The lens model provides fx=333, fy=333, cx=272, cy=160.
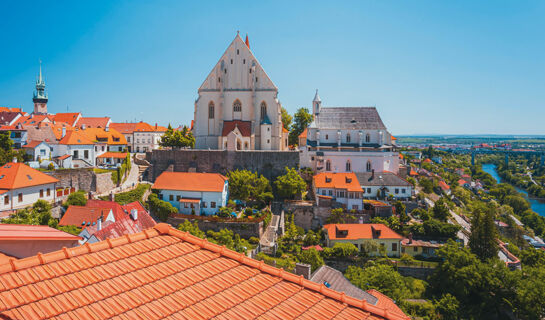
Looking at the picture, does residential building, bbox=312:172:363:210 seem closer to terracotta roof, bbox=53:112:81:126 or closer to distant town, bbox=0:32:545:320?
distant town, bbox=0:32:545:320

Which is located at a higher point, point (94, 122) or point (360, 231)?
point (94, 122)

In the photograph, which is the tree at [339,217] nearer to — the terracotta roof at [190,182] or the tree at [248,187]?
the tree at [248,187]

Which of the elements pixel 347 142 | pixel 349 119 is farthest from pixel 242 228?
pixel 349 119

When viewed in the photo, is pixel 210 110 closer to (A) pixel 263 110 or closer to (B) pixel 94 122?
(A) pixel 263 110

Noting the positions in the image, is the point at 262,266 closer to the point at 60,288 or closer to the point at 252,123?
the point at 60,288

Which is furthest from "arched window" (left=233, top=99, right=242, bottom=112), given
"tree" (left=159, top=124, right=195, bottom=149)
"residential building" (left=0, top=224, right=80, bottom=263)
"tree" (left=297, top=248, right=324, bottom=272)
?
"residential building" (left=0, top=224, right=80, bottom=263)

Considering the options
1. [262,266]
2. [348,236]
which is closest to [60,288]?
[262,266]

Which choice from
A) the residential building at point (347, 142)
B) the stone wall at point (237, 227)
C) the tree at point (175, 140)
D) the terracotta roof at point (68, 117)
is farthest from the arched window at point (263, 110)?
the terracotta roof at point (68, 117)
